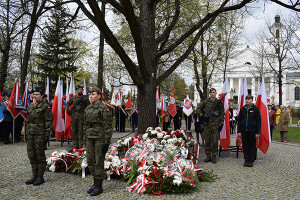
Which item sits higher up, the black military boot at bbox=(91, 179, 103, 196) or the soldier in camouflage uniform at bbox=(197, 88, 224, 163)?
the soldier in camouflage uniform at bbox=(197, 88, 224, 163)

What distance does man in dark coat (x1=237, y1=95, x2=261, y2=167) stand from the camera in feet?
23.9

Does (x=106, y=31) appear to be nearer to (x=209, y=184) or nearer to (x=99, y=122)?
(x=99, y=122)

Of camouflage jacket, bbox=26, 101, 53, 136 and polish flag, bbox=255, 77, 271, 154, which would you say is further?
polish flag, bbox=255, 77, 271, 154

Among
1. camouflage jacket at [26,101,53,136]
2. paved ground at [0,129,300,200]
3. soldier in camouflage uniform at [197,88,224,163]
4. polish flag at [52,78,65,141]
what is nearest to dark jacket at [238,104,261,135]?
soldier in camouflage uniform at [197,88,224,163]

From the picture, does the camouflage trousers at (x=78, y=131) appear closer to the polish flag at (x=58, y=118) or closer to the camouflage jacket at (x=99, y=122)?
the polish flag at (x=58, y=118)

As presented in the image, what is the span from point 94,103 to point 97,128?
0.50 metres

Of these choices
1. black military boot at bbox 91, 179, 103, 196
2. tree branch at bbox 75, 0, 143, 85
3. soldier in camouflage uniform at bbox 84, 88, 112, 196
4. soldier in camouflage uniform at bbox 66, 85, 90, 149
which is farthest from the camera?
soldier in camouflage uniform at bbox 66, 85, 90, 149

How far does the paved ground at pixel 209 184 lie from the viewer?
4.68 m

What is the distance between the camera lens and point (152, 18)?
784cm

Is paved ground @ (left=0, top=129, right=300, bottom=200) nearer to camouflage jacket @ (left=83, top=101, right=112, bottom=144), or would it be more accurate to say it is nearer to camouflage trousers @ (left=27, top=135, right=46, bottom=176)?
camouflage trousers @ (left=27, top=135, right=46, bottom=176)

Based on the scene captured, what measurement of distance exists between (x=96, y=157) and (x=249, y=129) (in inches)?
181

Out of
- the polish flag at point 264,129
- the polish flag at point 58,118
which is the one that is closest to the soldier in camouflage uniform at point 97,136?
the polish flag at point 264,129

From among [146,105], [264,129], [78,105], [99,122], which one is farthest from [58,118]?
[264,129]

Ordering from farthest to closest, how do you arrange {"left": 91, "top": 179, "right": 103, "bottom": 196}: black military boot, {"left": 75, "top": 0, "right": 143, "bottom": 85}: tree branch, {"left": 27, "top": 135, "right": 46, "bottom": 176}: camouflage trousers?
{"left": 75, "top": 0, "right": 143, "bottom": 85}: tree branch → {"left": 27, "top": 135, "right": 46, "bottom": 176}: camouflage trousers → {"left": 91, "top": 179, "right": 103, "bottom": 196}: black military boot
